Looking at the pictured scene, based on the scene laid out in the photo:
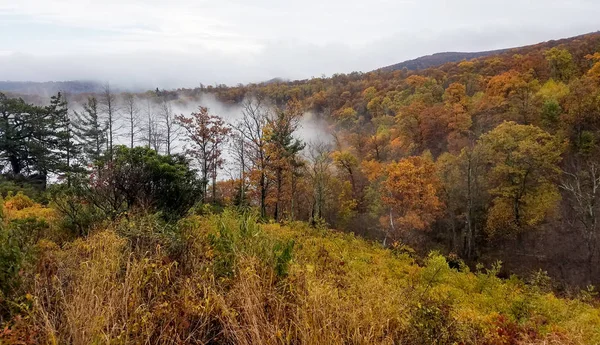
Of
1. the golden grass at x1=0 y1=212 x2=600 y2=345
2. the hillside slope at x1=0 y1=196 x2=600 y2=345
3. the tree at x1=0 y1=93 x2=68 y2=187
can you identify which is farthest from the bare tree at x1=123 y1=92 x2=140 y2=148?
the golden grass at x1=0 y1=212 x2=600 y2=345

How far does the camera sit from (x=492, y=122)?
33.2 metres

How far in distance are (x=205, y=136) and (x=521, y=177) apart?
22.8 metres

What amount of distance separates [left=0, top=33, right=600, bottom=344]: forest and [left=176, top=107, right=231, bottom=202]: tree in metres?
0.17

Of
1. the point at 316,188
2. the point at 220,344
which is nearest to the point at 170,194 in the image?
the point at 220,344

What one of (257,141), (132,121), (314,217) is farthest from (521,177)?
(132,121)

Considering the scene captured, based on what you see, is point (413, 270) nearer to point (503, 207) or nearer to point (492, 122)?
point (503, 207)

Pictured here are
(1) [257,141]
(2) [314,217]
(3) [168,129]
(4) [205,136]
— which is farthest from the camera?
(3) [168,129]

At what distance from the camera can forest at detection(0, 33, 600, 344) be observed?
2863 mm

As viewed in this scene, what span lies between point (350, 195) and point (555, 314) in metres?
28.0

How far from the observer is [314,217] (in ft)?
44.5

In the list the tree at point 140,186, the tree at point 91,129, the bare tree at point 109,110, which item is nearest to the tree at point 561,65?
the tree at point 140,186

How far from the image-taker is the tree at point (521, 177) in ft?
76.5

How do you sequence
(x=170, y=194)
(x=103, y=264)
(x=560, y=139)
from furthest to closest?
(x=560, y=139) → (x=170, y=194) → (x=103, y=264)

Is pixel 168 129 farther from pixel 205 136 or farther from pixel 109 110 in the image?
pixel 205 136
